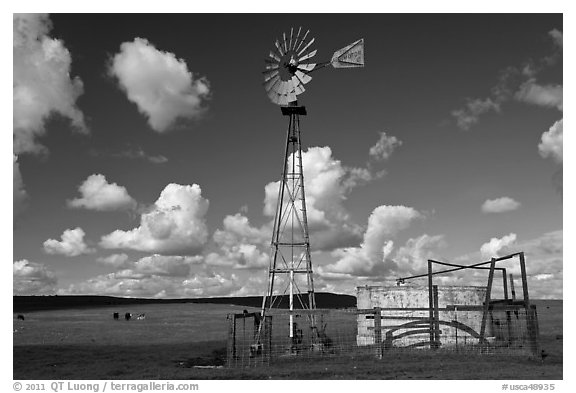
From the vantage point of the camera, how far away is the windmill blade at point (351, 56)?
2977 centimetres

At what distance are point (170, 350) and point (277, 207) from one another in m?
10.9

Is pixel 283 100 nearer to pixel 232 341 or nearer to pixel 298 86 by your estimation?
pixel 298 86

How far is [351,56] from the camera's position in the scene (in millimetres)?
29938

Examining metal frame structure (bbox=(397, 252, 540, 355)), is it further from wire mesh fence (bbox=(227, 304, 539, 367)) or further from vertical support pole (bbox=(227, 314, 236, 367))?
vertical support pole (bbox=(227, 314, 236, 367))

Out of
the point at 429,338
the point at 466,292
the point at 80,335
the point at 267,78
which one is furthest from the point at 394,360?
the point at 80,335

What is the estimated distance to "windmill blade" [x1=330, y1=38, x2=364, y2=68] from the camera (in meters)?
29.8

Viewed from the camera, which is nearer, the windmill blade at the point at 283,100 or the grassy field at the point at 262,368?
the grassy field at the point at 262,368
